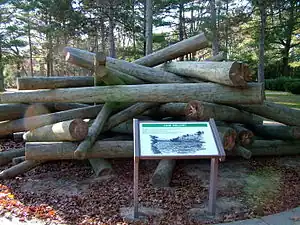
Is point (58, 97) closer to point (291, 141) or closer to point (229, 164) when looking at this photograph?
point (229, 164)

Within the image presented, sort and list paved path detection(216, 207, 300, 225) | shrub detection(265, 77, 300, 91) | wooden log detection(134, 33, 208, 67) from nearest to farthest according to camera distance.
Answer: paved path detection(216, 207, 300, 225) < wooden log detection(134, 33, 208, 67) < shrub detection(265, 77, 300, 91)

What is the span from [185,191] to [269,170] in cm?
184

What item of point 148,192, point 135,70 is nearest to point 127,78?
point 135,70

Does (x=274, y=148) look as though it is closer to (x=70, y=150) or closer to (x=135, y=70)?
(x=135, y=70)

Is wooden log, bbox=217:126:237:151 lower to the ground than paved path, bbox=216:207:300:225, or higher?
higher

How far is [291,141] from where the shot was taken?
6324 millimetres

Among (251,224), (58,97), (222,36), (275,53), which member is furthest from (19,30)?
(251,224)

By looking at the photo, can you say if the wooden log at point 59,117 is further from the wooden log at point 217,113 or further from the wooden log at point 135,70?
the wooden log at point 217,113

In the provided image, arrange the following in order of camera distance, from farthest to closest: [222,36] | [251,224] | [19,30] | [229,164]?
[19,30] → [222,36] → [229,164] → [251,224]

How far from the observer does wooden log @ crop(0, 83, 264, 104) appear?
498cm

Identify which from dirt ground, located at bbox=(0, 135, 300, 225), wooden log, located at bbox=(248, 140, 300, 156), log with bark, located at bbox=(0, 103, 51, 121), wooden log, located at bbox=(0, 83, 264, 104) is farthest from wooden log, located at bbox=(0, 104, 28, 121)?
wooden log, located at bbox=(248, 140, 300, 156)

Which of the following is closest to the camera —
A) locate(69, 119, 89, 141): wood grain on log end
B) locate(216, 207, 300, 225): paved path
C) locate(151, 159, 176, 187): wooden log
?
locate(216, 207, 300, 225): paved path

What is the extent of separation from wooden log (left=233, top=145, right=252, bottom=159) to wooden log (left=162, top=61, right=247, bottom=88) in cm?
100

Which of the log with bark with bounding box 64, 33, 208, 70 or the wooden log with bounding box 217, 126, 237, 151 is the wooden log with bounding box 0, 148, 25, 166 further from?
the wooden log with bounding box 217, 126, 237, 151
